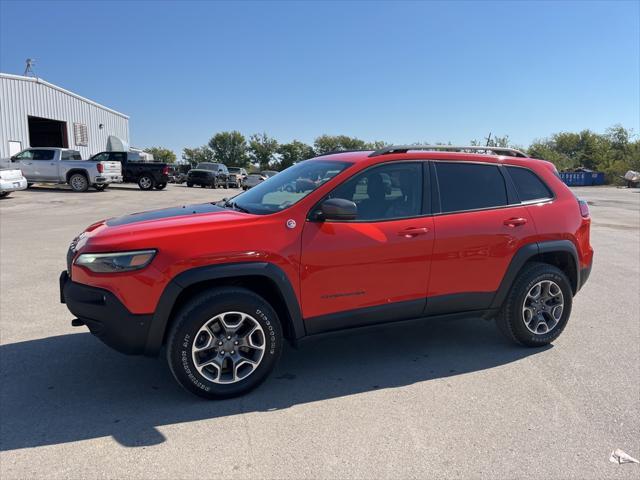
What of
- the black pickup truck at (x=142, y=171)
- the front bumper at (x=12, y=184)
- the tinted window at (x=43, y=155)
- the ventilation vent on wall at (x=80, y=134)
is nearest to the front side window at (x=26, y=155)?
the tinted window at (x=43, y=155)

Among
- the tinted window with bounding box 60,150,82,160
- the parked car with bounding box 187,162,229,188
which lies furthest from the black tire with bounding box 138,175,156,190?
the parked car with bounding box 187,162,229,188

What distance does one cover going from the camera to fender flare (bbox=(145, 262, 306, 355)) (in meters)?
3.20

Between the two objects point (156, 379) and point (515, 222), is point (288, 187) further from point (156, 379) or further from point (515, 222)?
point (515, 222)

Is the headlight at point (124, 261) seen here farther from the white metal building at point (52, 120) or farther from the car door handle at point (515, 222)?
the white metal building at point (52, 120)

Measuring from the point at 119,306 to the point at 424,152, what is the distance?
2680 mm

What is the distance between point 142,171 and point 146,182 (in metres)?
0.66

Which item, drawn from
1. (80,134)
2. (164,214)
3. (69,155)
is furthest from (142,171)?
(164,214)

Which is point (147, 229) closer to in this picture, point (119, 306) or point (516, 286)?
point (119, 306)

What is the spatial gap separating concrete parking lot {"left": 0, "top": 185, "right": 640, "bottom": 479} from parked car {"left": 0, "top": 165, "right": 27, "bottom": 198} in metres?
15.2

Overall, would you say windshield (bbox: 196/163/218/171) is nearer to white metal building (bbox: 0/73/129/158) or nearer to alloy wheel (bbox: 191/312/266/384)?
white metal building (bbox: 0/73/129/158)

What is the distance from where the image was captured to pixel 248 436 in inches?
117

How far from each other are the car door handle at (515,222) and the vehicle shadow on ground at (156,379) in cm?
115

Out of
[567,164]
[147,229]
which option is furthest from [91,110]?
[567,164]

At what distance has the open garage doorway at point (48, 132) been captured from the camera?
29875 millimetres
